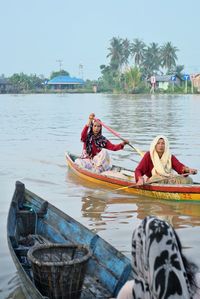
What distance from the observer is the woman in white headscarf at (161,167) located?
7.82 meters

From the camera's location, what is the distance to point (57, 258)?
411cm

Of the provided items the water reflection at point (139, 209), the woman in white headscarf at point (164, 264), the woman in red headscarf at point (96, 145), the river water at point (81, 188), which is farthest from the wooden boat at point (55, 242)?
the woman in red headscarf at point (96, 145)

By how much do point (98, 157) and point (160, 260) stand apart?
7.51 m

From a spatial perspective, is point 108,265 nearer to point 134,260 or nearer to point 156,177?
point 134,260

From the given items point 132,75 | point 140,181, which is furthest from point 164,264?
point 132,75

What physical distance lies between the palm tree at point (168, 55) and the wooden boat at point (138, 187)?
76.8 meters

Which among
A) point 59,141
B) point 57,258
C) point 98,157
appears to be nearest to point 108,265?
point 57,258

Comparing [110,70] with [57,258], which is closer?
[57,258]

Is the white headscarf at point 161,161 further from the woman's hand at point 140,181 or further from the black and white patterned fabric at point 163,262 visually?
the black and white patterned fabric at point 163,262

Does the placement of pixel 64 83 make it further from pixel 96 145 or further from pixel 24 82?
pixel 96 145

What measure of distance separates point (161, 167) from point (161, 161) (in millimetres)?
90

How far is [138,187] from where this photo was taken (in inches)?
331

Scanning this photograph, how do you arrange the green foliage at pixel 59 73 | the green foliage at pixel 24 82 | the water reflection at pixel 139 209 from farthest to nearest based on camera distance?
the green foliage at pixel 59 73 < the green foliage at pixel 24 82 < the water reflection at pixel 139 209

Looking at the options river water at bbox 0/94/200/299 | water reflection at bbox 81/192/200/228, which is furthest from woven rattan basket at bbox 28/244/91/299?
water reflection at bbox 81/192/200/228
